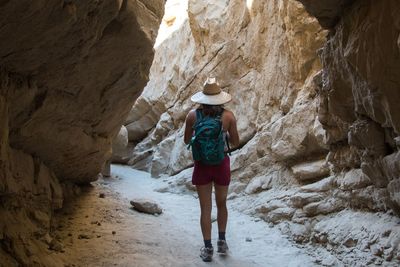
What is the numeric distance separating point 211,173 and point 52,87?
183 centimetres

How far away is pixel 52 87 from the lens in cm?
399

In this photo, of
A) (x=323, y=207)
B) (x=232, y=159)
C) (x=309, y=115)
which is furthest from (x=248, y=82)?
(x=323, y=207)

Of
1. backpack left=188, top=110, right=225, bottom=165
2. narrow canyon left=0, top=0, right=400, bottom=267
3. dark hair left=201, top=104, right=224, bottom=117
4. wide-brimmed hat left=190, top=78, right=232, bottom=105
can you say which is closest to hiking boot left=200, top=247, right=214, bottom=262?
narrow canyon left=0, top=0, right=400, bottom=267

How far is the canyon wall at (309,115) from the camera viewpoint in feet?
11.8

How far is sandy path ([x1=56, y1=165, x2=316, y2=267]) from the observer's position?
4.31 m

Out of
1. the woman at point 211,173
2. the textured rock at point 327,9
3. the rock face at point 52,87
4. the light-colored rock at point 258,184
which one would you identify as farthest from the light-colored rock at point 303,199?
the rock face at point 52,87

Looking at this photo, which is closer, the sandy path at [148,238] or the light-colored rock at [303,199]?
the sandy path at [148,238]

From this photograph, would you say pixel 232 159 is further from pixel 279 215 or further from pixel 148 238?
pixel 148 238

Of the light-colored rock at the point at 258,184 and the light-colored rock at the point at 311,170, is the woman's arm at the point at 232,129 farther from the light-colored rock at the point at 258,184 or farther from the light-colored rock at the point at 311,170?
the light-colored rock at the point at 258,184

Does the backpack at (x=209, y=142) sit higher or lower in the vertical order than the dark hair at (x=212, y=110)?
lower

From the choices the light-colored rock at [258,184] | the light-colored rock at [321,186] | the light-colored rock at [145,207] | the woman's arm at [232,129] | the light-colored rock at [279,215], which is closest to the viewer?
the woman's arm at [232,129]

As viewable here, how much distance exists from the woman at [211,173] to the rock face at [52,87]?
0.90 m

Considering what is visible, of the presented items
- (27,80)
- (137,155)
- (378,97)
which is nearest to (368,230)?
(378,97)

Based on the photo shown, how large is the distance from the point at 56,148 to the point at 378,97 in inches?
140
